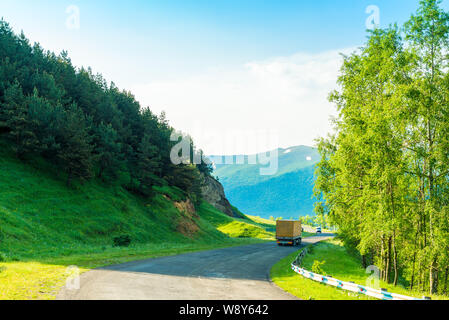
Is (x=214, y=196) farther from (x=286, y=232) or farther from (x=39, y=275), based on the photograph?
(x=39, y=275)

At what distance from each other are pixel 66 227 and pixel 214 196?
91556 mm

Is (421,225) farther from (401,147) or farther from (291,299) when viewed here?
(291,299)

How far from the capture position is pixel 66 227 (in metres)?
37.0

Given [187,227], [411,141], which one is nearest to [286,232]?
[187,227]

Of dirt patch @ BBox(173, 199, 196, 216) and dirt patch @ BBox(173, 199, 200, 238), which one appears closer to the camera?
dirt patch @ BBox(173, 199, 200, 238)

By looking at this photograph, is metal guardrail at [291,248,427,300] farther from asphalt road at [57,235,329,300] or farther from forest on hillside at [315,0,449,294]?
forest on hillside at [315,0,449,294]

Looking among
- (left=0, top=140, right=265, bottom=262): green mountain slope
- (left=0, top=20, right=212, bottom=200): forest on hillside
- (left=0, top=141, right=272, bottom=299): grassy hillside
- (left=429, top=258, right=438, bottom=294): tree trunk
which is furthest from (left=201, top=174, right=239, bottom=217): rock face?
(left=429, top=258, right=438, bottom=294): tree trunk

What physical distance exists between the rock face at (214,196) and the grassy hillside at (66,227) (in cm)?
5396

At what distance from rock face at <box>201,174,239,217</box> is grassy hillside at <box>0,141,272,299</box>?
177 ft

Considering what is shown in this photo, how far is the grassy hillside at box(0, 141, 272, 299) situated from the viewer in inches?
777
